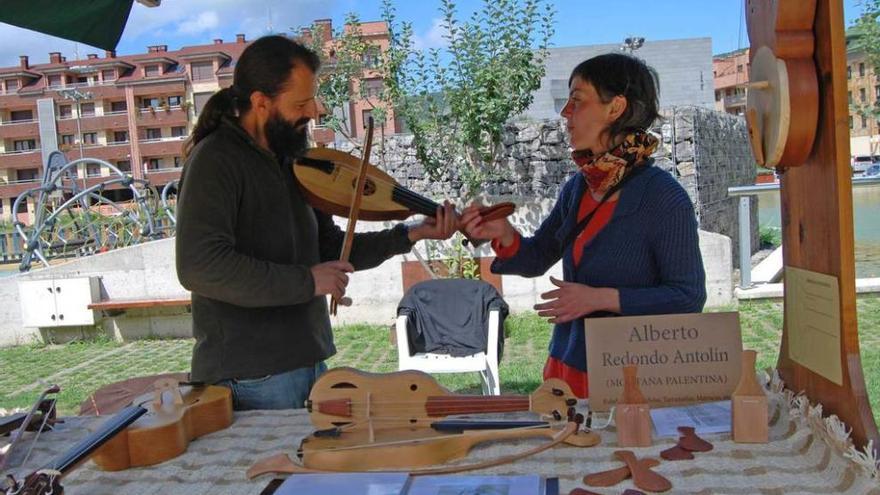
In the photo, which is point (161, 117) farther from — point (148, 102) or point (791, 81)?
point (791, 81)

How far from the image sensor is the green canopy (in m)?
2.38

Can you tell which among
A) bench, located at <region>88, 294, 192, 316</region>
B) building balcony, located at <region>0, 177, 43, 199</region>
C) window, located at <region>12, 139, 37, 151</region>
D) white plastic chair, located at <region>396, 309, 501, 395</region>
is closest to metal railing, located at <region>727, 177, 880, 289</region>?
white plastic chair, located at <region>396, 309, 501, 395</region>

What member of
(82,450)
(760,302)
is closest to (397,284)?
(760,302)

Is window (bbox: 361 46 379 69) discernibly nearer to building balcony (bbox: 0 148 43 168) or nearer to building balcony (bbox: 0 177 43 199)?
building balcony (bbox: 0 177 43 199)

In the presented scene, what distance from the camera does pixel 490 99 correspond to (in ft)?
30.6

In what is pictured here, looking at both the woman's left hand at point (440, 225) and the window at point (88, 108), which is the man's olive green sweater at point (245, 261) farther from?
the window at point (88, 108)

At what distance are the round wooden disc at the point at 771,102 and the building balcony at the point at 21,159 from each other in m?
60.9

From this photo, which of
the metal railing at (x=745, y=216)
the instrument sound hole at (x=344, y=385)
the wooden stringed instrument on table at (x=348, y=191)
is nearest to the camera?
the instrument sound hole at (x=344, y=385)

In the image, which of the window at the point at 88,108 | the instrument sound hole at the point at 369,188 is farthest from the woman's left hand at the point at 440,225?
the window at the point at 88,108

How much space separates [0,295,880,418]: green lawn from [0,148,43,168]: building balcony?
173 feet

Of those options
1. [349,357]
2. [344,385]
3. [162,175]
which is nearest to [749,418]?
[344,385]

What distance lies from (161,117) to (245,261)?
57585mm

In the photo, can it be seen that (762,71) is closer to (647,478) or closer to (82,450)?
(647,478)

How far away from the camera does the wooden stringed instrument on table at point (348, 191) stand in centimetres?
216
